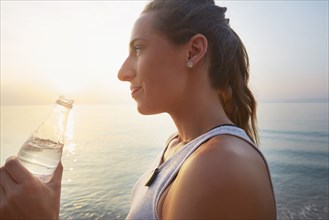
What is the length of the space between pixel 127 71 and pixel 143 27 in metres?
0.35

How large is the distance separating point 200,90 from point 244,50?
646 mm

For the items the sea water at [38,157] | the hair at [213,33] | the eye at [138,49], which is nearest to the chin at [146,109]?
the eye at [138,49]

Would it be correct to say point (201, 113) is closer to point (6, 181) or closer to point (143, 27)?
point (143, 27)

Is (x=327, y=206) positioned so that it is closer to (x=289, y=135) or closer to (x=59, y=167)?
(x=59, y=167)

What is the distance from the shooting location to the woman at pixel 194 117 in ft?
4.89

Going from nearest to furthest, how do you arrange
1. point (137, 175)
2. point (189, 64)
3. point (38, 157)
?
point (38, 157) < point (189, 64) < point (137, 175)

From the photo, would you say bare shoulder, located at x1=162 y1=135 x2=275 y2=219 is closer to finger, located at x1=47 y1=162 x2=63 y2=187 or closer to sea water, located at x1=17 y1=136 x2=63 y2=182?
finger, located at x1=47 y1=162 x2=63 y2=187

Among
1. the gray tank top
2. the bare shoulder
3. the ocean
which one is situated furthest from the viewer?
the ocean

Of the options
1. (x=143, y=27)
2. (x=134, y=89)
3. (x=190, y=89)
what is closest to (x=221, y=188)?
(x=190, y=89)

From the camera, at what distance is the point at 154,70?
2.20 m

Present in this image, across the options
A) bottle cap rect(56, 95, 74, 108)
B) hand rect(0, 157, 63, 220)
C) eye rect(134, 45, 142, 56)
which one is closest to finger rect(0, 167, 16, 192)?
hand rect(0, 157, 63, 220)

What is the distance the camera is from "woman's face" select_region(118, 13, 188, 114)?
2199 mm

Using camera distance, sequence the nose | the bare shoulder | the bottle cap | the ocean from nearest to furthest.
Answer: the bare shoulder, the bottle cap, the nose, the ocean

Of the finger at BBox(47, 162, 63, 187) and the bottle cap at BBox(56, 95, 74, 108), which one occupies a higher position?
the bottle cap at BBox(56, 95, 74, 108)
